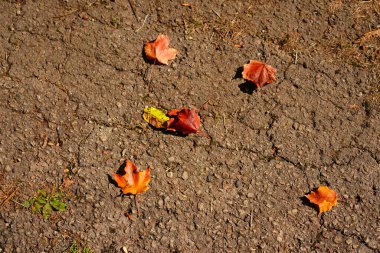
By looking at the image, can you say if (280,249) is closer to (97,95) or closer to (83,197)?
(83,197)

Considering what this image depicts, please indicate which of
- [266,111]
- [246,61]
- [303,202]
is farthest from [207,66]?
[303,202]

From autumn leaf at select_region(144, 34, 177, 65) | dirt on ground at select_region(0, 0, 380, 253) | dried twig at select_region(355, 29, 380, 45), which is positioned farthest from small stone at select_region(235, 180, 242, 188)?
dried twig at select_region(355, 29, 380, 45)

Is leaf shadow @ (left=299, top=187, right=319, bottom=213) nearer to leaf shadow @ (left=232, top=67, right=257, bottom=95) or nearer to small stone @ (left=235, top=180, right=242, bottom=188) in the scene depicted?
small stone @ (left=235, top=180, right=242, bottom=188)

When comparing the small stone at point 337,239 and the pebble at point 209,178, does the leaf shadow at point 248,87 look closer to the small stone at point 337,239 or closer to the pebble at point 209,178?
the pebble at point 209,178

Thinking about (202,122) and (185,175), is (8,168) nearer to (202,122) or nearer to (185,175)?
(185,175)

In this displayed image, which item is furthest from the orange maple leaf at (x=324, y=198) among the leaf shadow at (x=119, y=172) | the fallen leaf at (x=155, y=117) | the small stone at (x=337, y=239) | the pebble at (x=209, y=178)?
the leaf shadow at (x=119, y=172)

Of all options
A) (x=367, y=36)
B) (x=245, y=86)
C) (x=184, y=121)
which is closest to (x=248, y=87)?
(x=245, y=86)

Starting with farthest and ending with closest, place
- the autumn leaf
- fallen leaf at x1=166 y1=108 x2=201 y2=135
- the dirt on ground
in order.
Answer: the autumn leaf
fallen leaf at x1=166 y1=108 x2=201 y2=135
the dirt on ground
